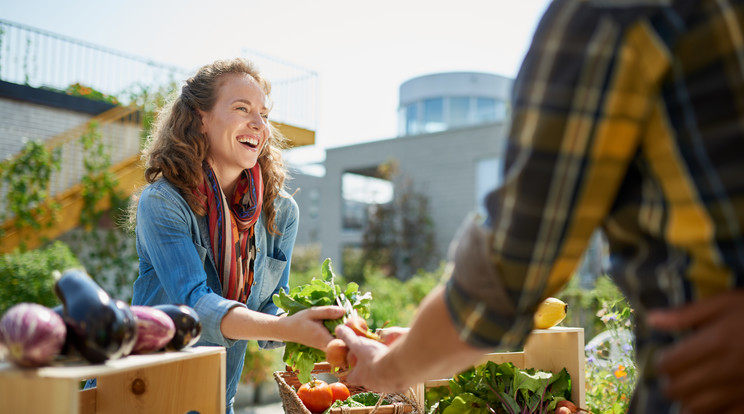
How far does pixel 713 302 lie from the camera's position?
75cm

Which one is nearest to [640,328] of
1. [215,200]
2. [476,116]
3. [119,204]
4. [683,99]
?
[683,99]

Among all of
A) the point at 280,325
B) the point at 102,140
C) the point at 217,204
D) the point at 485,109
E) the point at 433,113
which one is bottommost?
the point at 280,325

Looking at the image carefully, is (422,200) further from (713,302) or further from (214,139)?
(713,302)

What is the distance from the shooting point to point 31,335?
117cm

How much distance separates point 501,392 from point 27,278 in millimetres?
6863

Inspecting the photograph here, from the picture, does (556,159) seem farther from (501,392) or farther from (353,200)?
(353,200)

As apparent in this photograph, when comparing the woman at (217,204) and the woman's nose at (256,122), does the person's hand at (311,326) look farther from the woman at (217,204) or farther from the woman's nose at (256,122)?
the woman's nose at (256,122)

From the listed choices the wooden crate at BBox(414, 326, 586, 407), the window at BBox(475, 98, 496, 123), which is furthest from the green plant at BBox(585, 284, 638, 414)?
the window at BBox(475, 98, 496, 123)

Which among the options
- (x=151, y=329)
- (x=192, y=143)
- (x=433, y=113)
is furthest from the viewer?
(x=433, y=113)

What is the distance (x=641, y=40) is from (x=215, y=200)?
1820mm

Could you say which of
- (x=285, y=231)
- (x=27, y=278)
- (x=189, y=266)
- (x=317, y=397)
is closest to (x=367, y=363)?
(x=189, y=266)

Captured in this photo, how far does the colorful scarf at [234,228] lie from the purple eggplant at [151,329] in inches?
29.5

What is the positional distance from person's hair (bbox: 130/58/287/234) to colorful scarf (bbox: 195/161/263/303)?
0.20 feet

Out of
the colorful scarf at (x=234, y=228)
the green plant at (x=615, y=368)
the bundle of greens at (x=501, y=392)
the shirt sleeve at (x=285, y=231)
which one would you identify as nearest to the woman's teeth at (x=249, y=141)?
the colorful scarf at (x=234, y=228)
